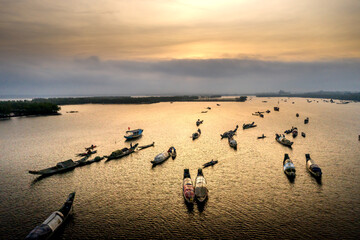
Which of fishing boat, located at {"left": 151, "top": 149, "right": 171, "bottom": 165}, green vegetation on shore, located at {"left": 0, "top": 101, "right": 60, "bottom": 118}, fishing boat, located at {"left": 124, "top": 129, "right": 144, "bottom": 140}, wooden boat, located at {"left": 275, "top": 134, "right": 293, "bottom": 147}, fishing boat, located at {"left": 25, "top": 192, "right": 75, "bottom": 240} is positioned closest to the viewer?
fishing boat, located at {"left": 25, "top": 192, "right": 75, "bottom": 240}

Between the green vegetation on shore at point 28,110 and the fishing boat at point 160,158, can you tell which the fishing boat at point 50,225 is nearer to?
the fishing boat at point 160,158

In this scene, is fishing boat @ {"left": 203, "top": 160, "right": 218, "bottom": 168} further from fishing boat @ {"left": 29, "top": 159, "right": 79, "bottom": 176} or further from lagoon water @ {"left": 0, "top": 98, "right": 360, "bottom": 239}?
fishing boat @ {"left": 29, "top": 159, "right": 79, "bottom": 176}

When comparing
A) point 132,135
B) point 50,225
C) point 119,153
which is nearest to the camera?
point 50,225

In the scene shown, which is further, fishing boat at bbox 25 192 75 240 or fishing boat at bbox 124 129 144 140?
fishing boat at bbox 124 129 144 140

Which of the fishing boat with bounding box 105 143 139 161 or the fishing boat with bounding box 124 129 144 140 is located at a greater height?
the fishing boat with bounding box 124 129 144 140

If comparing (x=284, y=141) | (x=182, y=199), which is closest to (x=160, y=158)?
(x=182, y=199)

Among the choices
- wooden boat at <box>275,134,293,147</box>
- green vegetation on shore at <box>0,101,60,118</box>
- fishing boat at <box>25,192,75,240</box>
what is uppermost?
green vegetation on shore at <box>0,101,60,118</box>

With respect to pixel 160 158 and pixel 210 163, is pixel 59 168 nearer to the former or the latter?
pixel 160 158

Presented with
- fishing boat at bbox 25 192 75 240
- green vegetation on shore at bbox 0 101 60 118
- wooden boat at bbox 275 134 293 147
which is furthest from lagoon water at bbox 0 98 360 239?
green vegetation on shore at bbox 0 101 60 118
